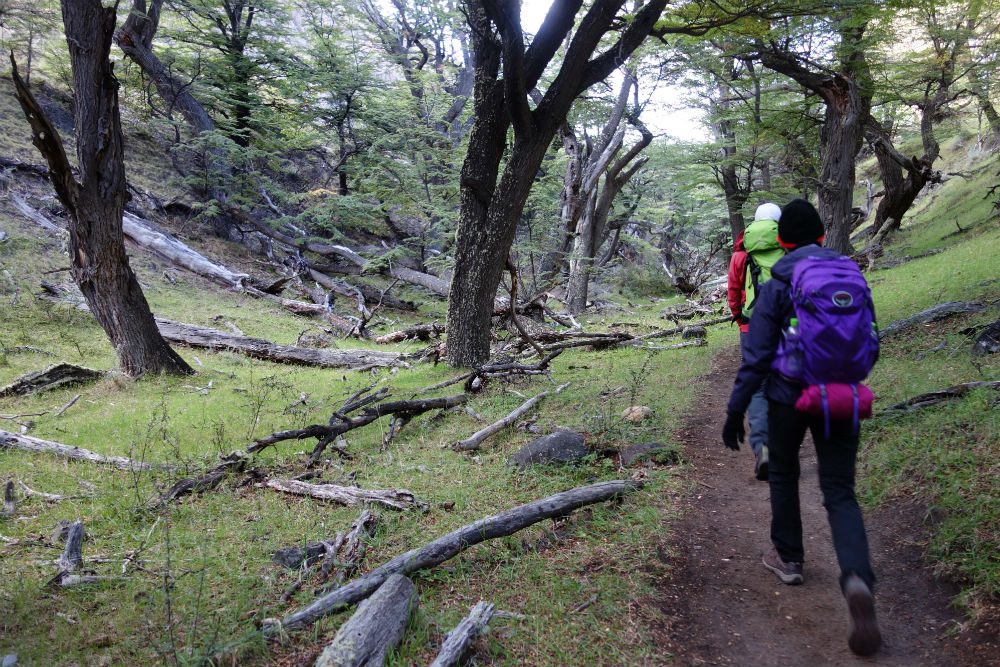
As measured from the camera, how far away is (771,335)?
319 centimetres

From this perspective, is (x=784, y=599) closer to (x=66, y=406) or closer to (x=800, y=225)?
(x=800, y=225)

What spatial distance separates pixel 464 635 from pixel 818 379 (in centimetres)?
219

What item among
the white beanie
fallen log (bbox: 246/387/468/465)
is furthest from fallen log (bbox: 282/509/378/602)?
the white beanie

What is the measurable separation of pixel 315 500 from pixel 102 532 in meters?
1.56

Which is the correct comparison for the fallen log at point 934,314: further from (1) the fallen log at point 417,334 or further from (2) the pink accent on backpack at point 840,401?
(1) the fallen log at point 417,334

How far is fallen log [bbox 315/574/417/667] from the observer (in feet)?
8.96

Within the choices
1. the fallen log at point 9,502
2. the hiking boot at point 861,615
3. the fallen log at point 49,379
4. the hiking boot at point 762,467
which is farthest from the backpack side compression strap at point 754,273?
the fallen log at point 49,379

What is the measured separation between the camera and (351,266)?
64.6ft

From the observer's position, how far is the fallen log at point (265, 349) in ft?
37.2

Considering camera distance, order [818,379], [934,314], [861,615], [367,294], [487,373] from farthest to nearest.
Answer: [367,294] → [934,314] → [487,373] → [818,379] → [861,615]

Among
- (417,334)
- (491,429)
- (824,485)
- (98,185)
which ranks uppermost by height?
(98,185)

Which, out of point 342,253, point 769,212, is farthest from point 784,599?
point 342,253

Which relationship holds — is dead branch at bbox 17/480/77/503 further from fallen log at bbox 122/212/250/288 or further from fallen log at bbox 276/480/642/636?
fallen log at bbox 122/212/250/288

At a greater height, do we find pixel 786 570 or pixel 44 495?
pixel 786 570
